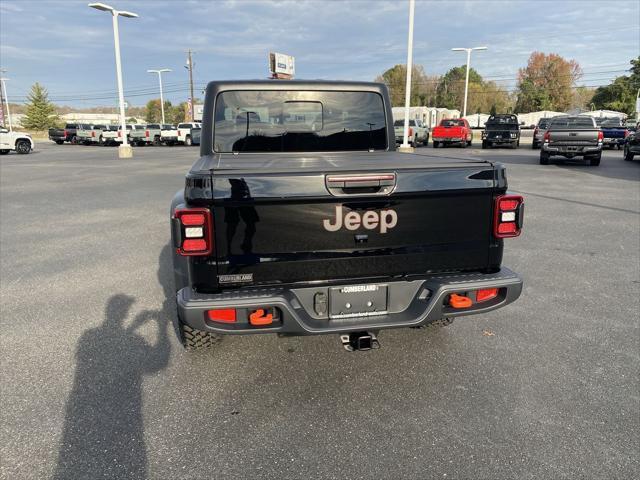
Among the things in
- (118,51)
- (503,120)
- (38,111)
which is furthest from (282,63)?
(38,111)

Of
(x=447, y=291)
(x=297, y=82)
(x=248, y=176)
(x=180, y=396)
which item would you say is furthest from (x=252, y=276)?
(x=297, y=82)

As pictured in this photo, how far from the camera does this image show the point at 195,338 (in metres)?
3.39

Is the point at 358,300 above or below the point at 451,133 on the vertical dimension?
below

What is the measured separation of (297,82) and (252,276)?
2.38 m

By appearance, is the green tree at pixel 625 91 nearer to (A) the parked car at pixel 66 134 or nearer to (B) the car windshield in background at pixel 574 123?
(B) the car windshield in background at pixel 574 123

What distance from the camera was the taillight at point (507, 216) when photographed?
10.00 ft

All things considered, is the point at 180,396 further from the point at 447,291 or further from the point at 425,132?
the point at 425,132

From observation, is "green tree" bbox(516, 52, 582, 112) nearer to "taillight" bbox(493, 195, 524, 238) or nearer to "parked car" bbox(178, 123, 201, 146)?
"parked car" bbox(178, 123, 201, 146)

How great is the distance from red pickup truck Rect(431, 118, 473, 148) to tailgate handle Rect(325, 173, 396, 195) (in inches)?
1099

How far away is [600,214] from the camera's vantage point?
902 centimetres

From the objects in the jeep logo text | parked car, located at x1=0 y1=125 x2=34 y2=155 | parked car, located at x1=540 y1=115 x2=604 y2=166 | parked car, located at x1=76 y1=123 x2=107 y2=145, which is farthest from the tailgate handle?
parked car, located at x1=76 y1=123 x2=107 y2=145

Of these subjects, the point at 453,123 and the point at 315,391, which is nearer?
the point at 315,391

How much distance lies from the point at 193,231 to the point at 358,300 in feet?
3.48

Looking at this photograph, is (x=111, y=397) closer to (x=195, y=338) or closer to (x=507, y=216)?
(x=195, y=338)
